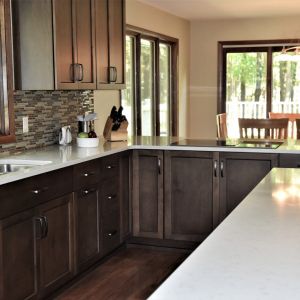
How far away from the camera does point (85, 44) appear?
4328 millimetres

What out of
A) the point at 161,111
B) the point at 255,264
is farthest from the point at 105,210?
the point at 161,111

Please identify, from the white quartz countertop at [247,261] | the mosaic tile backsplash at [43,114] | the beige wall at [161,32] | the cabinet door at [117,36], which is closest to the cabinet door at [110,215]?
the mosaic tile backsplash at [43,114]

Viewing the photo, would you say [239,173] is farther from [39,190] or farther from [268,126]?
[268,126]

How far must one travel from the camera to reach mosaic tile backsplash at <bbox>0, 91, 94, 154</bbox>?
4.08 m

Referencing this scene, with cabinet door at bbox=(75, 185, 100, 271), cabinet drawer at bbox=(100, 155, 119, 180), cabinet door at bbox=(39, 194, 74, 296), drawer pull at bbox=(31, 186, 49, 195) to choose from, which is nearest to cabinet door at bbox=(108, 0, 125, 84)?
cabinet drawer at bbox=(100, 155, 119, 180)

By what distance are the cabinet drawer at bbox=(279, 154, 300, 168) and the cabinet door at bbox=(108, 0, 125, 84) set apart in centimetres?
159

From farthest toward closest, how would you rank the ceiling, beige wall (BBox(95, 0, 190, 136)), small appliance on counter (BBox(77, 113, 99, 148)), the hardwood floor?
the ceiling → beige wall (BBox(95, 0, 190, 136)) → small appliance on counter (BBox(77, 113, 99, 148)) → the hardwood floor

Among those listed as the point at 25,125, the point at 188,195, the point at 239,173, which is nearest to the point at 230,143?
the point at 239,173

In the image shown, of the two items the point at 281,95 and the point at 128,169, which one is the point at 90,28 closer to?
the point at 128,169

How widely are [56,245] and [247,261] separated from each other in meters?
2.16

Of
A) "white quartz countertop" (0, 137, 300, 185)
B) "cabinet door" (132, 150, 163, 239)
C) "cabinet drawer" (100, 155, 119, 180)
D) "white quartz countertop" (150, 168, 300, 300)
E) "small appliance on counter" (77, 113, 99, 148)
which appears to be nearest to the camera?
"white quartz countertop" (150, 168, 300, 300)

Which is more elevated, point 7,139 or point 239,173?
point 7,139

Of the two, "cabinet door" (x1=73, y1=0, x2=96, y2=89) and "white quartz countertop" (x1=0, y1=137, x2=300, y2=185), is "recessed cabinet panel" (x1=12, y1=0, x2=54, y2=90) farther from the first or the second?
"white quartz countertop" (x1=0, y1=137, x2=300, y2=185)

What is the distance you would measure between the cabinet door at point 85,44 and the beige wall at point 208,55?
4688 mm
